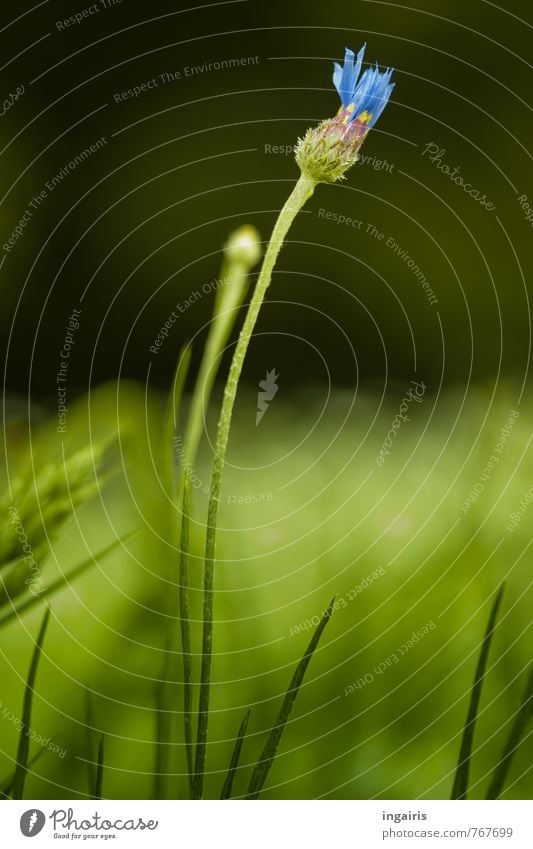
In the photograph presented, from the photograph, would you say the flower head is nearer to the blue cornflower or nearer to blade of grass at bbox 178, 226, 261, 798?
the blue cornflower

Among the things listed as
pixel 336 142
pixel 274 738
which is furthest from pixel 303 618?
pixel 336 142

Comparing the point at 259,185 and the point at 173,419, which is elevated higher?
the point at 259,185

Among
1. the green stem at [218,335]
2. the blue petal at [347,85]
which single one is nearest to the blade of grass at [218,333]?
the green stem at [218,335]

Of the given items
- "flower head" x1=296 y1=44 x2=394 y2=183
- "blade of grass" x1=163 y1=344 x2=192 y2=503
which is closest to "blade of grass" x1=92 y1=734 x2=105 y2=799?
"blade of grass" x1=163 y1=344 x2=192 y2=503

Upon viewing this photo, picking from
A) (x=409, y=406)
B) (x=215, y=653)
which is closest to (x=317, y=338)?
(x=409, y=406)

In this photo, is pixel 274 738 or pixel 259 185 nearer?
pixel 274 738

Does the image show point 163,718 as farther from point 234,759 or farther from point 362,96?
point 362,96

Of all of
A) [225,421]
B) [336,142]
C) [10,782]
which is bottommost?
[10,782]

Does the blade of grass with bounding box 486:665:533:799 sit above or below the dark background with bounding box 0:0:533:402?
below
